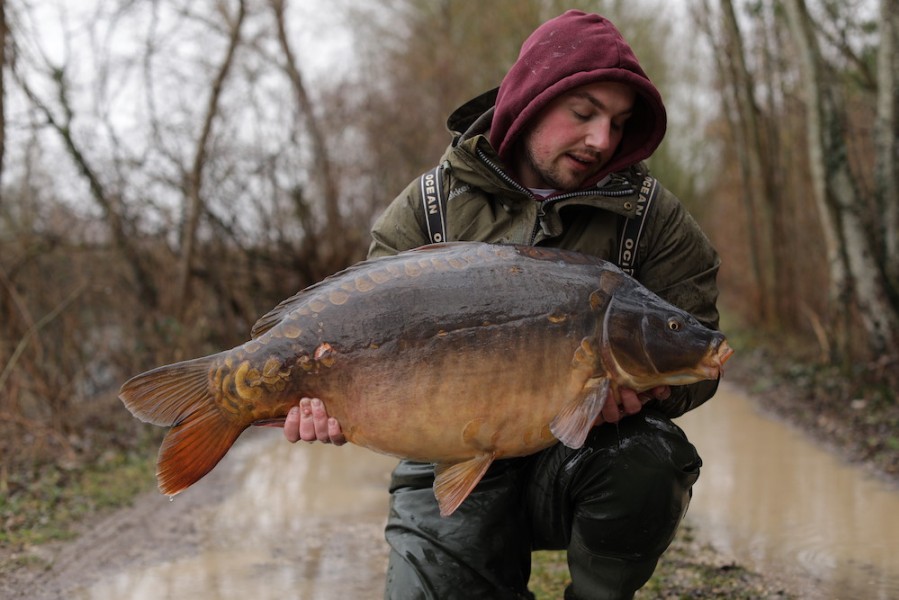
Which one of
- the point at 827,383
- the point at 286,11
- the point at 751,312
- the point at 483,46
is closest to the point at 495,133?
the point at 827,383

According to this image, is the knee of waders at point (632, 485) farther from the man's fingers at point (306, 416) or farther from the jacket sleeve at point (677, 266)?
the man's fingers at point (306, 416)

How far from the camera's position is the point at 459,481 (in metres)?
2.43

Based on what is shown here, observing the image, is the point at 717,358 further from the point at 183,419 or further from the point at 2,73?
the point at 2,73

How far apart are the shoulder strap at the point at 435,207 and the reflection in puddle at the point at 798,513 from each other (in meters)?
1.84

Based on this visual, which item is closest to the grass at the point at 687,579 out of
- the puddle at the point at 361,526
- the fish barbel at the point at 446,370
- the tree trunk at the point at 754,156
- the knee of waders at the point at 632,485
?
the puddle at the point at 361,526

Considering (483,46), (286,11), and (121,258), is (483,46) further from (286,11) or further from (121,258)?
(121,258)

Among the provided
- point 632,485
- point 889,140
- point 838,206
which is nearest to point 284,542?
point 632,485

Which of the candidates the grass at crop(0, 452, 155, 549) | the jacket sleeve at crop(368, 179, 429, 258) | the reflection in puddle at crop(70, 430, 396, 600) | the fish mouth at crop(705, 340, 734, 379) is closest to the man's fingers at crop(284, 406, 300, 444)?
the jacket sleeve at crop(368, 179, 429, 258)

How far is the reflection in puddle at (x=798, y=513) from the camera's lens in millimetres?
3589

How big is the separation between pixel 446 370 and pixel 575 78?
98 cm

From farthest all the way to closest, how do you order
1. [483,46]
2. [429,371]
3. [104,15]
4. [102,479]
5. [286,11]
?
[483,46], [286,11], [104,15], [102,479], [429,371]

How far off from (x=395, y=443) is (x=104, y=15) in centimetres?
674

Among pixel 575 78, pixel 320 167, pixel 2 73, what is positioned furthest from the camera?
pixel 320 167

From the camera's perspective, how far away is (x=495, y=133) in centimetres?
297
